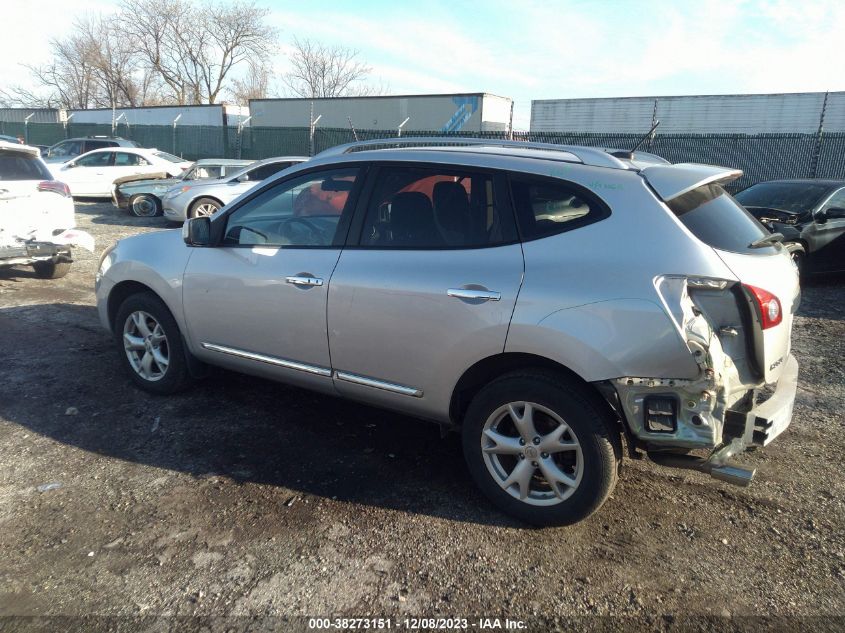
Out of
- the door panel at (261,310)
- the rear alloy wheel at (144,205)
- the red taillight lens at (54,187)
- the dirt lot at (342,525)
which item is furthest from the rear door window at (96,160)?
the door panel at (261,310)

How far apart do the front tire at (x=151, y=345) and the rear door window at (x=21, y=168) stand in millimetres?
3814

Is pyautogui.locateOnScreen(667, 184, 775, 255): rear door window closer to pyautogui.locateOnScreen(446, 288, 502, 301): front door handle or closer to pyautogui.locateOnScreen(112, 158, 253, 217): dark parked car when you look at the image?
pyautogui.locateOnScreen(446, 288, 502, 301): front door handle

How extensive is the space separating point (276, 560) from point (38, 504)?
54.2 inches

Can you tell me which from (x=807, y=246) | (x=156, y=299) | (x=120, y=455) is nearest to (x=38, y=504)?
(x=120, y=455)

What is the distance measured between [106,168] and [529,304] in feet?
55.5

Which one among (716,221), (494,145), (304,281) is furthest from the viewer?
(494,145)

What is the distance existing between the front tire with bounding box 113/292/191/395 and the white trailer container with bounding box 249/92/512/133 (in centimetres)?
1955

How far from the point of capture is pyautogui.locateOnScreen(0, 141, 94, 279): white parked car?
7.02 meters

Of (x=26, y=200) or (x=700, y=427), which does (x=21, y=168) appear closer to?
(x=26, y=200)

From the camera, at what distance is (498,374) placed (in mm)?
3191

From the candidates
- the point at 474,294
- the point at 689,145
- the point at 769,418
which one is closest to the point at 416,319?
the point at 474,294

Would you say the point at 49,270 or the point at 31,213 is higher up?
the point at 31,213

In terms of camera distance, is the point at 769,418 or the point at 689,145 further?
the point at 689,145

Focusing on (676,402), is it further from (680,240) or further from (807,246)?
(807,246)
